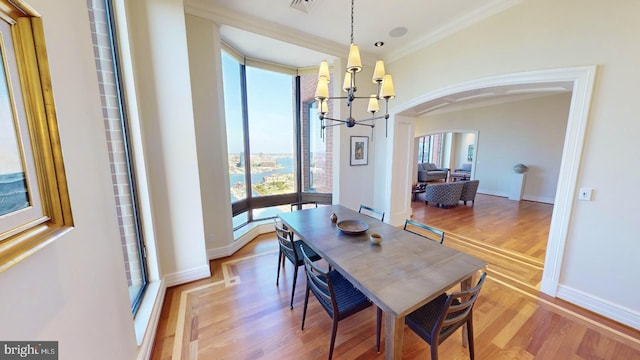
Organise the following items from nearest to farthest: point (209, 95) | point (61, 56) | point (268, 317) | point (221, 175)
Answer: point (61, 56) → point (268, 317) → point (209, 95) → point (221, 175)

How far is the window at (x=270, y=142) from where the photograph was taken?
3.52 meters

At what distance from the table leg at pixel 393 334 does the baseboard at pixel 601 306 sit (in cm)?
232

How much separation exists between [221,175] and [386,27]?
123 inches

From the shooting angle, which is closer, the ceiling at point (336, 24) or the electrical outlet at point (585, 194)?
the electrical outlet at point (585, 194)

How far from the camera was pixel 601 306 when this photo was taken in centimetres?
203

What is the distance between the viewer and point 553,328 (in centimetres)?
190

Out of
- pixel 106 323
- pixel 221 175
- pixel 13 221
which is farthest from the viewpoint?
pixel 221 175

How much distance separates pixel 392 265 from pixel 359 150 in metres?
2.85

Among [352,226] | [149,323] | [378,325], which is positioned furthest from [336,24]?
[149,323]

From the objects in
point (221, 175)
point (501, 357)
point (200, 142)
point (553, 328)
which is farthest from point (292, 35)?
point (553, 328)

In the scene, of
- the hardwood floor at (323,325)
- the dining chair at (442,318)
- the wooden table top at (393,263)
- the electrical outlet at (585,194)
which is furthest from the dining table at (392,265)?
the electrical outlet at (585,194)

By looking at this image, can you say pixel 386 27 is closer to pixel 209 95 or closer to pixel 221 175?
pixel 209 95

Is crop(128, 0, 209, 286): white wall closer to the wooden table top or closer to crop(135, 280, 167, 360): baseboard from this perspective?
crop(135, 280, 167, 360): baseboard

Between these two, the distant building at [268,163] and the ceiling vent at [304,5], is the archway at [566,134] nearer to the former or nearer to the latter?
the ceiling vent at [304,5]
